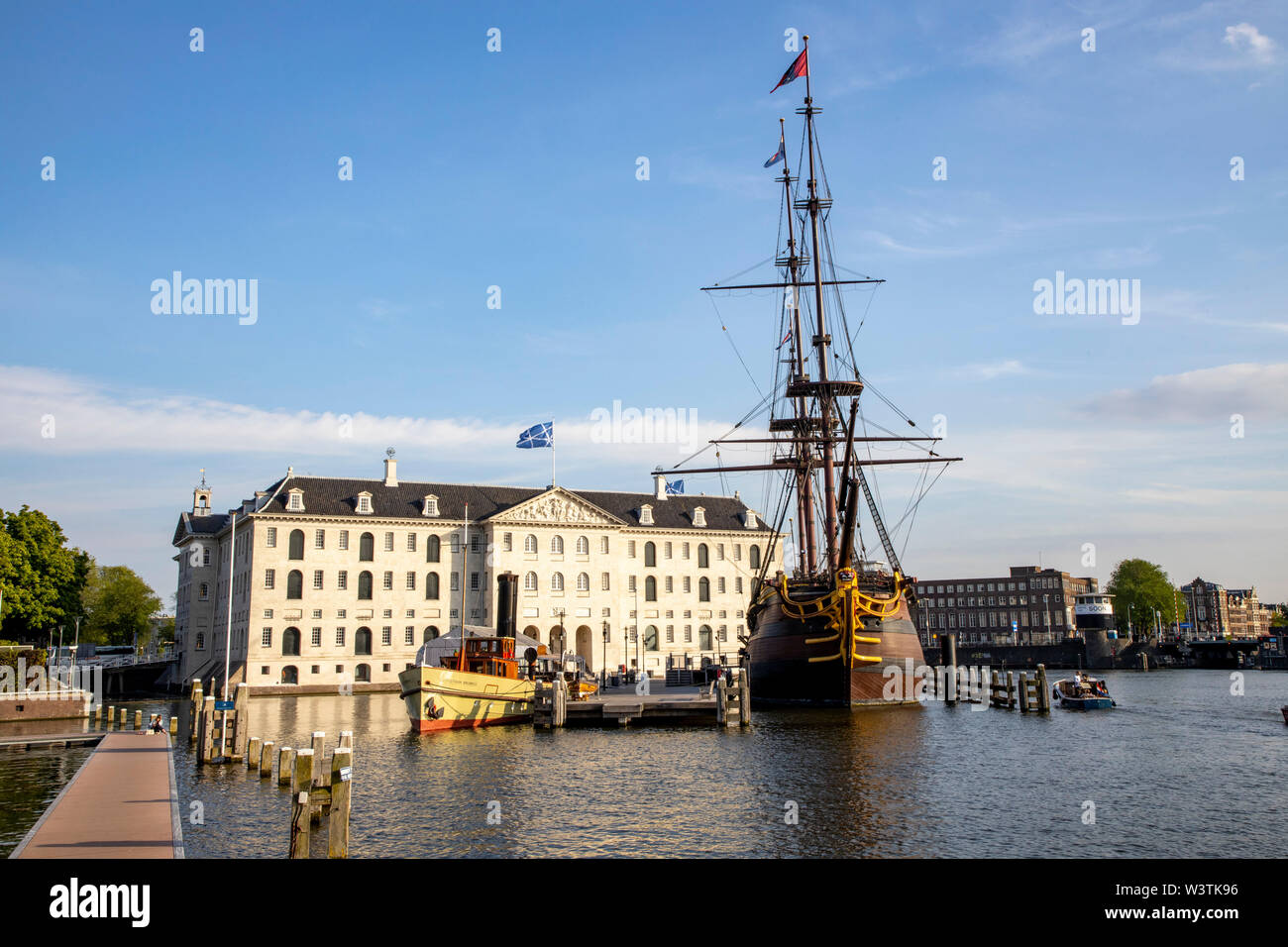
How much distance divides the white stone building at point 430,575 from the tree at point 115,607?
27.1 meters

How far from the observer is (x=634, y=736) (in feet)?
142

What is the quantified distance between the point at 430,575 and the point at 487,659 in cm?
4495

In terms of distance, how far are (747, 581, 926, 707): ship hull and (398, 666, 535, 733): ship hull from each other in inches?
597

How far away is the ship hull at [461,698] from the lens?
43.9m

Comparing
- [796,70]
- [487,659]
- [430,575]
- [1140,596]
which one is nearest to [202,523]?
[430,575]

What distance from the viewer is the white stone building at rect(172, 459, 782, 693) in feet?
283

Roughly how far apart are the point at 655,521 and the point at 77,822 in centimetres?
8507

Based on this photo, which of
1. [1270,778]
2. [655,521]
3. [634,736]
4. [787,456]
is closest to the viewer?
[1270,778]

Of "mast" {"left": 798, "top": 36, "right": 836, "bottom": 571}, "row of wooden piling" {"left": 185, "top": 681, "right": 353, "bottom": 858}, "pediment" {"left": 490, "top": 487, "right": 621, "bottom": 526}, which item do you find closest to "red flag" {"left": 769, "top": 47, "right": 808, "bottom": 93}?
"mast" {"left": 798, "top": 36, "right": 836, "bottom": 571}

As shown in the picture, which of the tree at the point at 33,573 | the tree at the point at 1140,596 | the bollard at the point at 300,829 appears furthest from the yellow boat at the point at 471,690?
the tree at the point at 1140,596

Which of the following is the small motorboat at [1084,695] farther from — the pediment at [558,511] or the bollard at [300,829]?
the bollard at [300,829]
